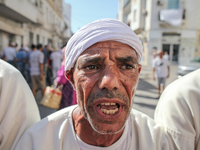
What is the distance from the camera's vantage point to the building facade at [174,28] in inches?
758

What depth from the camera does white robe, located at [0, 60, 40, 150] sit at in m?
1.23

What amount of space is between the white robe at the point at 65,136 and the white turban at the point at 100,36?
1.66ft

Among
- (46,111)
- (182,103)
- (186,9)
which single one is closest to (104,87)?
(182,103)

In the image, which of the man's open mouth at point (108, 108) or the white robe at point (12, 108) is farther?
the white robe at point (12, 108)

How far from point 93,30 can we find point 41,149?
96 centimetres

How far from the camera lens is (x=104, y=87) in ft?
3.48

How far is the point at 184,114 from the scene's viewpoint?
121cm

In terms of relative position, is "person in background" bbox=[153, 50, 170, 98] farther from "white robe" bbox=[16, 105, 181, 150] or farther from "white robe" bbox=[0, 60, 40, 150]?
"white robe" bbox=[0, 60, 40, 150]

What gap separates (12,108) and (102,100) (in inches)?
28.6

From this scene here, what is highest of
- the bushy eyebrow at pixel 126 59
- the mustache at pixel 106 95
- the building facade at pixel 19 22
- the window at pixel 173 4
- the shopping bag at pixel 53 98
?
the window at pixel 173 4

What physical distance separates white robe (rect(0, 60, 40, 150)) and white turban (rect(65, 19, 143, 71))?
45 cm

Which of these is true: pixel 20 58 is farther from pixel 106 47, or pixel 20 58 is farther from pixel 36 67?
pixel 106 47

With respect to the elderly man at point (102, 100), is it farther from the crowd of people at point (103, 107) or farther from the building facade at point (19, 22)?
the building facade at point (19, 22)

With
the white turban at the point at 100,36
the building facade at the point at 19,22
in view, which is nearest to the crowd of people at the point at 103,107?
the white turban at the point at 100,36
